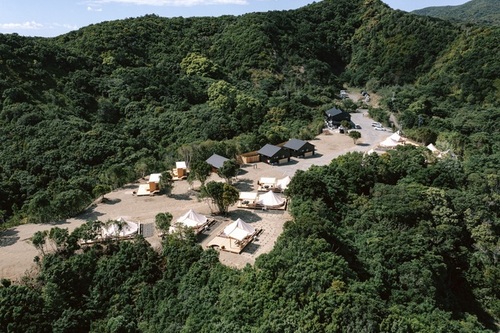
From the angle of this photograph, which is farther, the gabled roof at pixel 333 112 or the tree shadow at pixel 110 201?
the gabled roof at pixel 333 112

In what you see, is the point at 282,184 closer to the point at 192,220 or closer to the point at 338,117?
the point at 192,220

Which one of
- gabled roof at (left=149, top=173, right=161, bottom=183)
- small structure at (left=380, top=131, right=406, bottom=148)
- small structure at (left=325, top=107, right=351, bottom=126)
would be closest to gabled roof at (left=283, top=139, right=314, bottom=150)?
small structure at (left=380, top=131, right=406, bottom=148)

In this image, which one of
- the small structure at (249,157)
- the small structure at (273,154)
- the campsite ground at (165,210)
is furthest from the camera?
the small structure at (249,157)

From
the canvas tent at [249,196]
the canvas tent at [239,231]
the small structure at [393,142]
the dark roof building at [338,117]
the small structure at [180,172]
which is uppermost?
the dark roof building at [338,117]

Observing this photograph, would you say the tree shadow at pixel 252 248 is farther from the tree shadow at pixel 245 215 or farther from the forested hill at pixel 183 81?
the forested hill at pixel 183 81

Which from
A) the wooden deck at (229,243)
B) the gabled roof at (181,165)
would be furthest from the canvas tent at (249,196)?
the gabled roof at (181,165)

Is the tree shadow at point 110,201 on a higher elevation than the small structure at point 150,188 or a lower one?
lower

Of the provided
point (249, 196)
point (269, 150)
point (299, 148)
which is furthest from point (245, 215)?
point (299, 148)

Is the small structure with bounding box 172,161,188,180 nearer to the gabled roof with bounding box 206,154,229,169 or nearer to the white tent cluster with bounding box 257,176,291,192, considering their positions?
the gabled roof with bounding box 206,154,229,169
